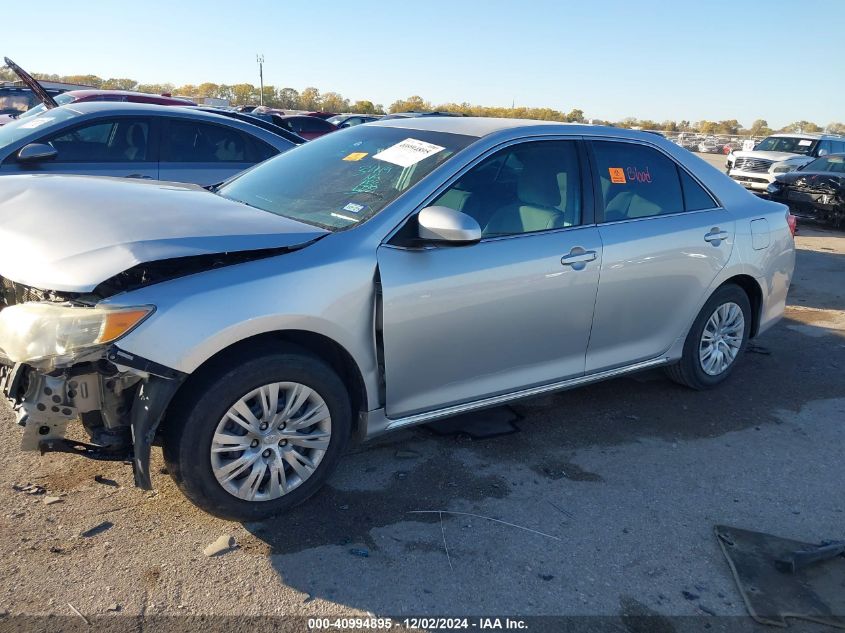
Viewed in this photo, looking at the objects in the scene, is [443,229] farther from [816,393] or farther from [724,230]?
[816,393]

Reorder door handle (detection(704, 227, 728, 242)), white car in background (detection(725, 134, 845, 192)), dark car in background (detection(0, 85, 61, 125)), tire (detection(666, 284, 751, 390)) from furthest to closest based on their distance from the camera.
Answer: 1. white car in background (detection(725, 134, 845, 192))
2. dark car in background (detection(0, 85, 61, 125))
3. tire (detection(666, 284, 751, 390))
4. door handle (detection(704, 227, 728, 242))

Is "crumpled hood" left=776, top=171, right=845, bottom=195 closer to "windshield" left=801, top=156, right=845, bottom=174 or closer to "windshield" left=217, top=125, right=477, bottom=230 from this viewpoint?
"windshield" left=801, top=156, right=845, bottom=174

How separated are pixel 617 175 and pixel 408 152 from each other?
130cm

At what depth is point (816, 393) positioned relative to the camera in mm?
5086

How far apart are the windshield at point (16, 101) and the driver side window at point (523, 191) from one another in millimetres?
→ 15275

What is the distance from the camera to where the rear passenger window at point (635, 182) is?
13.4ft

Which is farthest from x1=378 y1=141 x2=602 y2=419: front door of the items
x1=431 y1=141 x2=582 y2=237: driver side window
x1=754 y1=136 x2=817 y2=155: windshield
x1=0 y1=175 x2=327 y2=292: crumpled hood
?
x1=754 y1=136 x2=817 y2=155: windshield

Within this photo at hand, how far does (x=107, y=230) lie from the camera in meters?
2.90

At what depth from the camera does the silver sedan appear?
8.86ft

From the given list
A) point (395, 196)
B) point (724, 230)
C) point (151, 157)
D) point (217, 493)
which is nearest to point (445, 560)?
point (217, 493)

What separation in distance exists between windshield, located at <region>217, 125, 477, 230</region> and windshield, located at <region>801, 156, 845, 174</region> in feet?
41.9

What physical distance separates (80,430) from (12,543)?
51cm

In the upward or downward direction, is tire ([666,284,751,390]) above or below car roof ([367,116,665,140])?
below

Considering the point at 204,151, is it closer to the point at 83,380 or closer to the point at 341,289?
the point at 341,289
